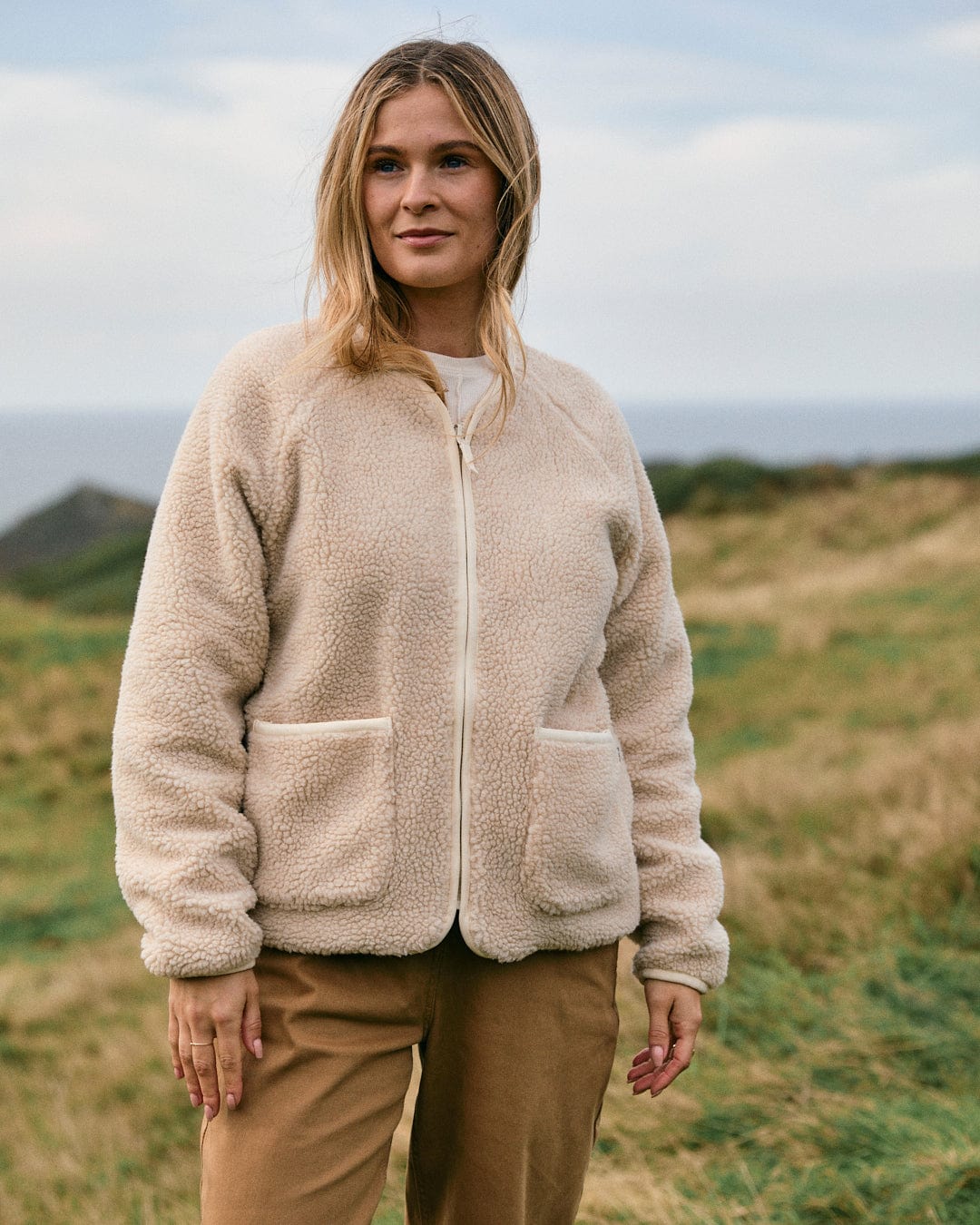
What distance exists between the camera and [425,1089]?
1.82m


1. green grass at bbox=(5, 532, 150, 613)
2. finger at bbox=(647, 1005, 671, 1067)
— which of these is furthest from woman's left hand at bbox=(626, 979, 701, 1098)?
green grass at bbox=(5, 532, 150, 613)

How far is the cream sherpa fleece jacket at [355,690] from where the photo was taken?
162 cm

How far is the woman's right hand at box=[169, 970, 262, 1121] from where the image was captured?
1613mm

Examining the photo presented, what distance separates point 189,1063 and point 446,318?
1.10 metres

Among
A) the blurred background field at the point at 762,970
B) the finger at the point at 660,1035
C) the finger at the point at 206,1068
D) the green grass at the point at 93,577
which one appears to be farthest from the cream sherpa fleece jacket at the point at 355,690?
the green grass at the point at 93,577

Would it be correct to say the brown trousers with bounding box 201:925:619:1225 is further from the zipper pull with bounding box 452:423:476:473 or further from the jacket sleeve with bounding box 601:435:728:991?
the zipper pull with bounding box 452:423:476:473

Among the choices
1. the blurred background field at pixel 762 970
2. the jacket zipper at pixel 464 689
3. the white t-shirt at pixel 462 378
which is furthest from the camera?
the blurred background field at pixel 762 970

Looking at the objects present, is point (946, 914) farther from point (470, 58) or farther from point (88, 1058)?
point (470, 58)

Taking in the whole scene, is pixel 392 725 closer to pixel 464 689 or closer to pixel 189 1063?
pixel 464 689

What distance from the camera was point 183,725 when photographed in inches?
63.6

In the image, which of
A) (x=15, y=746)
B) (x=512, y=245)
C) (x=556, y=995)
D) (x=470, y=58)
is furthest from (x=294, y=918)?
(x=15, y=746)

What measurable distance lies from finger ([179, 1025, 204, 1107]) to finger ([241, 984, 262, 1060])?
6 centimetres

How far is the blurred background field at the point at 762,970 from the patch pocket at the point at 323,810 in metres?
1.35

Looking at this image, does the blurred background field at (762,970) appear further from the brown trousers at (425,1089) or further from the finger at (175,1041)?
the finger at (175,1041)
